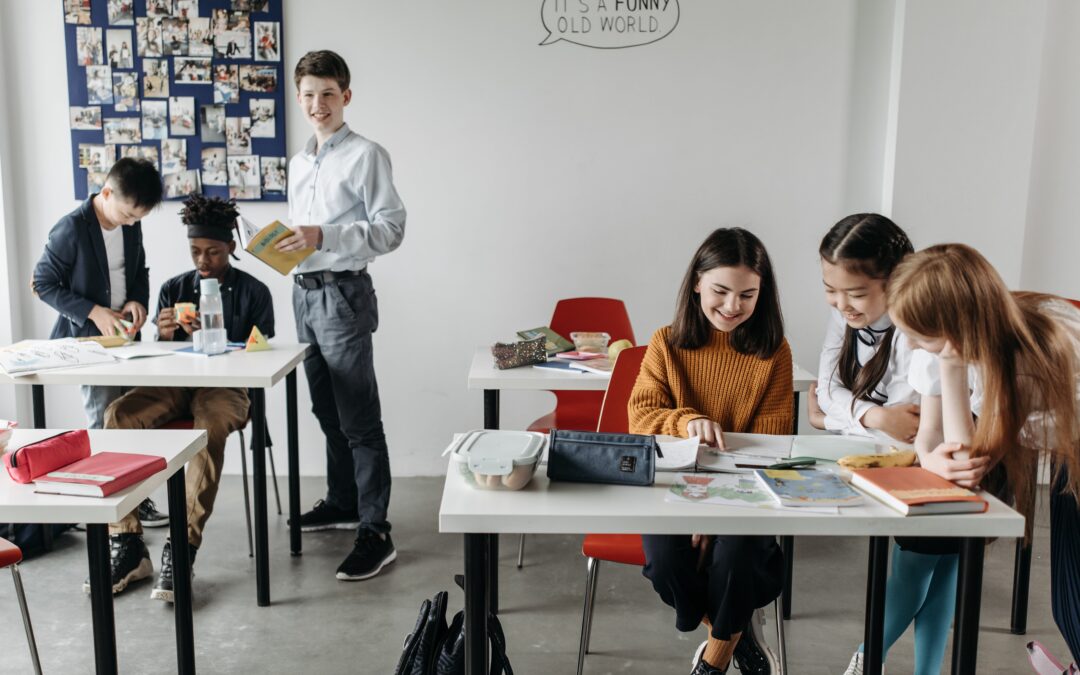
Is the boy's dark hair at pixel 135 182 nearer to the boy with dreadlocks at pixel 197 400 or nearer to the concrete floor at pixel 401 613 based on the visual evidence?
the boy with dreadlocks at pixel 197 400

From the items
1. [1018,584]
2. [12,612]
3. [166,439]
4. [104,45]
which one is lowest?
[12,612]

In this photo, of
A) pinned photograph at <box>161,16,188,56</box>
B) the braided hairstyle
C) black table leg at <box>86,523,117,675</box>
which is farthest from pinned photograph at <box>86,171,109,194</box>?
the braided hairstyle

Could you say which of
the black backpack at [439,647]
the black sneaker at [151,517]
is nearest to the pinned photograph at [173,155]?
the black sneaker at [151,517]

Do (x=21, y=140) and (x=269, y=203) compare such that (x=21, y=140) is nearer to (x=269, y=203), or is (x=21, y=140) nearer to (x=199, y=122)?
(x=199, y=122)

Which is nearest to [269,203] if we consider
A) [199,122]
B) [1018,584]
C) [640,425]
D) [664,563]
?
[199,122]

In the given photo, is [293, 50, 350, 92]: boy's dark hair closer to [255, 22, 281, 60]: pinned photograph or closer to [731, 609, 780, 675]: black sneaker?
[255, 22, 281, 60]: pinned photograph

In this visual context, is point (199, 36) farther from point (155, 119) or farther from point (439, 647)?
point (439, 647)

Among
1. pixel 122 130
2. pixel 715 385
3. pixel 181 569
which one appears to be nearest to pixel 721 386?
pixel 715 385

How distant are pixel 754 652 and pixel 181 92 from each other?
130 inches

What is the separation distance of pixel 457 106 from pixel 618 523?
2.83 m

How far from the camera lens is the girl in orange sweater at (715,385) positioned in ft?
6.49

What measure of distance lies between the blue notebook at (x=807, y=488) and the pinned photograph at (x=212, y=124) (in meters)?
3.07

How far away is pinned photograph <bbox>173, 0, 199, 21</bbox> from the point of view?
3846 millimetres

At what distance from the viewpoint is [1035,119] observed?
381 cm
